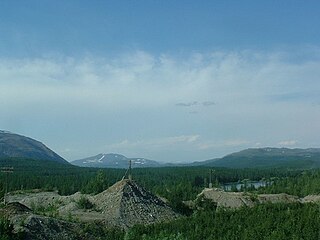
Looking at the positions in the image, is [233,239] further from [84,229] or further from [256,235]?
[84,229]

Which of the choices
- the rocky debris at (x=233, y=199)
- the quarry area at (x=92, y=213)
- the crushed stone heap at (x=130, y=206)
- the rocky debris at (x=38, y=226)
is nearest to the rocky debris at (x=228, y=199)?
the rocky debris at (x=233, y=199)

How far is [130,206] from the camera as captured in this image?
46656 millimetres

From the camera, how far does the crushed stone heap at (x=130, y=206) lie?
44259mm

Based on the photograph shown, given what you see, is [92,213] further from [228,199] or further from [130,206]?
[228,199]

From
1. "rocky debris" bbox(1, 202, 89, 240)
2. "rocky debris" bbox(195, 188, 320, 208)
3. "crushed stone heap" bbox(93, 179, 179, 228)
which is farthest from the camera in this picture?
"rocky debris" bbox(195, 188, 320, 208)

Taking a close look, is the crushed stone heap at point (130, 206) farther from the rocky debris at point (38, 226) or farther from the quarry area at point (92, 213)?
the rocky debris at point (38, 226)

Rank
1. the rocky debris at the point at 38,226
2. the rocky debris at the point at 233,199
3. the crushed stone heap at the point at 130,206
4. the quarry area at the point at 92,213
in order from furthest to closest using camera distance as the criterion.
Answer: the rocky debris at the point at 233,199
the crushed stone heap at the point at 130,206
the quarry area at the point at 92,213
the rocky debris at the point at 38,226

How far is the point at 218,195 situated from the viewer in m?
64.4

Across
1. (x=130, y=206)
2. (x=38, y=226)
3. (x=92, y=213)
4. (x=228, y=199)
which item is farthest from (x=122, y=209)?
(x=228, y=199)

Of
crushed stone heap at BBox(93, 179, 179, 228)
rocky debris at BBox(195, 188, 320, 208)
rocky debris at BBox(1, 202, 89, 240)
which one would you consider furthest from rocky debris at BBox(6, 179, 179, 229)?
rocky debris at BBox(195, 188, 320, 208)

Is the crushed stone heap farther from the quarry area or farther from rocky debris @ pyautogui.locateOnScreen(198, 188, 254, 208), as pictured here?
rocky debris @ pyautogui.locateOnScreen(198, 188, 254, 208)

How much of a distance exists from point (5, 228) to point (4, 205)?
24.0 feet

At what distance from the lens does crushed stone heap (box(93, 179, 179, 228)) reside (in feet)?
145

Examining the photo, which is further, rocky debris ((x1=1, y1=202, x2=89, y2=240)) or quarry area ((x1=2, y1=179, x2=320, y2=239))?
quarry area ((x1=2, y1=179, x2=320, y2=239))
